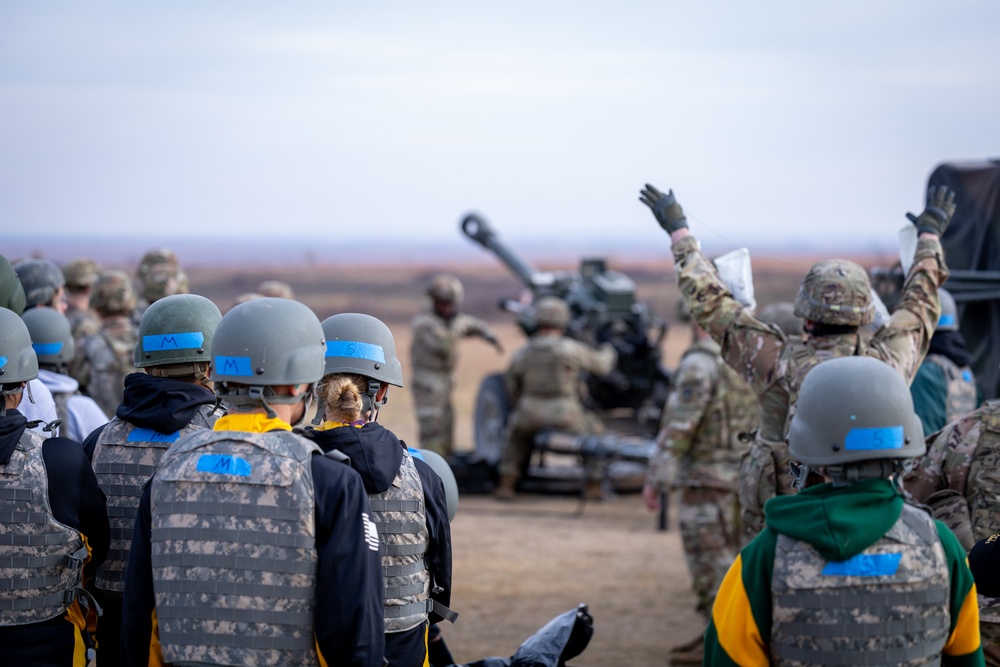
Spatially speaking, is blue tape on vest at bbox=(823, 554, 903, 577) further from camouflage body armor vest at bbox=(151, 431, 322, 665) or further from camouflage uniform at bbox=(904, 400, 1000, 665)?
camouflage body armor vest at bbox=(151, 431, 322, 665)

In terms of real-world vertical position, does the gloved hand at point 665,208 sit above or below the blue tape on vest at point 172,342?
above

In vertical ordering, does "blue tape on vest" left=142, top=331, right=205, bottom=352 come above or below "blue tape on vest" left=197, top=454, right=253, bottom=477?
above

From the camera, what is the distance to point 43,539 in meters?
3.53

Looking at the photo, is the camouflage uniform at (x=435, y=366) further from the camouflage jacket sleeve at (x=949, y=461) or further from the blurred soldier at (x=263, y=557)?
the blurred soldier at (x=263, y=557)

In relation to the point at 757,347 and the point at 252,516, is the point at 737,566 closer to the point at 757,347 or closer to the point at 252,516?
the point at 252,516

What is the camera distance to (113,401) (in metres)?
7.48

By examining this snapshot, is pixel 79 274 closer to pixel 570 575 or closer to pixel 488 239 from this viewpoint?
pixel 570 575

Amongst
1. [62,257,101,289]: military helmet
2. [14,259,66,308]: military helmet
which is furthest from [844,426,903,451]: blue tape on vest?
[62,257,101,289]: military helmet

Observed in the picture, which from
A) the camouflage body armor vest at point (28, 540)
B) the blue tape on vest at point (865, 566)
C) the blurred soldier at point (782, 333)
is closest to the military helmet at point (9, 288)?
the camouflage body armor vest at point (28, 540)

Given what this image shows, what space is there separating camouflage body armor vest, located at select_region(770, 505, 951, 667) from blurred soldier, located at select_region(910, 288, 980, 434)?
3.62m

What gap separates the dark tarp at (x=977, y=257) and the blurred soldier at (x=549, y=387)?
460cm

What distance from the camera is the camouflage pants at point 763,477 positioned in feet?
17.2

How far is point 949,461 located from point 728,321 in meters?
1.39

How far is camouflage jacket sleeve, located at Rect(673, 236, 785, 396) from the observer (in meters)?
5.18
